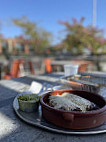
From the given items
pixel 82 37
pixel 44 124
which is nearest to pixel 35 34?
pixel 82 37

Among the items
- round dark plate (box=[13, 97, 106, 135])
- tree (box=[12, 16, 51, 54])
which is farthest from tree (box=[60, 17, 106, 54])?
round dark plate (box=[13, 97, 106, 135])

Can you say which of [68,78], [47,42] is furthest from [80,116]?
[47,42]

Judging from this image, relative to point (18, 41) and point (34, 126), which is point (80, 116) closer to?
point (34, 126)

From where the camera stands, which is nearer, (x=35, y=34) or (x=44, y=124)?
(x=44, y=124)

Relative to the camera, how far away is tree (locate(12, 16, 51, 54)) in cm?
1189

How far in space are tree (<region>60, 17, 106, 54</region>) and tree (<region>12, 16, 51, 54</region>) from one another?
526 cm

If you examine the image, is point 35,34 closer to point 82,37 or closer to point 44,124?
point 82,37

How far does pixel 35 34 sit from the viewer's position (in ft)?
Result: 39.4

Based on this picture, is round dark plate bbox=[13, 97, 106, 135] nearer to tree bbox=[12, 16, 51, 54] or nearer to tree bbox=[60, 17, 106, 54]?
tree bbox=[60, 17, 106, 54]

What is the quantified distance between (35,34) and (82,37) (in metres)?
6.96

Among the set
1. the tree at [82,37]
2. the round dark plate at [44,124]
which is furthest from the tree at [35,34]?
the round dark plate at [44,124]

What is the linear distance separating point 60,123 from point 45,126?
0.25 ft

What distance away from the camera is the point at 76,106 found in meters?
0.59

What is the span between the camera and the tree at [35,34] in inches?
468
